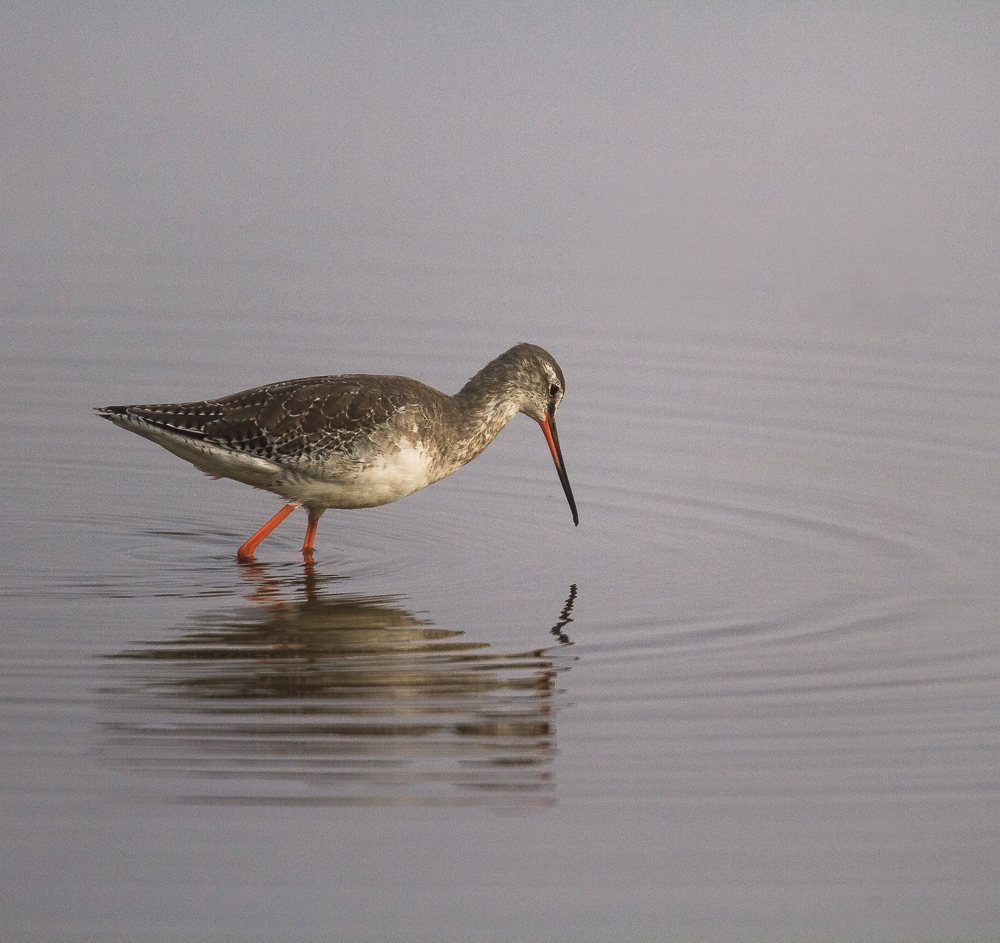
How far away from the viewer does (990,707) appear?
760 centimetres

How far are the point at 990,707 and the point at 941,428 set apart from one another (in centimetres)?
570

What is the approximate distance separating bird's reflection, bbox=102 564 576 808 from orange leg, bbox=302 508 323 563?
108 centimetres

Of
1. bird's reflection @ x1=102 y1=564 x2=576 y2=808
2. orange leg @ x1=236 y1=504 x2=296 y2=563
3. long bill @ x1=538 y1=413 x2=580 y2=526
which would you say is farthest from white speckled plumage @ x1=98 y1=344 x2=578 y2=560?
bird's reflection @ x1=102 y1=564 x2=576 y2=808

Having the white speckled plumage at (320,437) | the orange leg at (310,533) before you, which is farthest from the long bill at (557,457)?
the orange leg at (310,533)

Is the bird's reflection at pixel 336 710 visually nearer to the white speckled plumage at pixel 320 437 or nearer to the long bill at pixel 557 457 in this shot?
the white speckled plumage at pixel 320 437

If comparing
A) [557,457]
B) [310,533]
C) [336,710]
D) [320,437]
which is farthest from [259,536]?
[336,710]

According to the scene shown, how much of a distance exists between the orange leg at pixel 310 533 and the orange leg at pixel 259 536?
0.04 meters

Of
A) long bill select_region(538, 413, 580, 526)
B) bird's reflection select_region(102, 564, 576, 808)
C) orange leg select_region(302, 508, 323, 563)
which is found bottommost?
bird's reflection select_region(102, 564, 576, 808)

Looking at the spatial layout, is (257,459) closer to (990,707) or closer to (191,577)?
(191,577)

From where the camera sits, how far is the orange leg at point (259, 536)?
1017 cm

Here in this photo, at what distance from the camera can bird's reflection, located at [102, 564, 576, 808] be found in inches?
249

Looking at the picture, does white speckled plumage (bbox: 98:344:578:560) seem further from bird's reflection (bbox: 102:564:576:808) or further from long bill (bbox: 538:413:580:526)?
bird's reflection (bbox: 102:564:576:808)

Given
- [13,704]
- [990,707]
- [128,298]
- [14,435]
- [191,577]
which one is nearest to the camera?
[13,704]

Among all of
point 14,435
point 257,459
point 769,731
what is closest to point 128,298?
point 14,435
